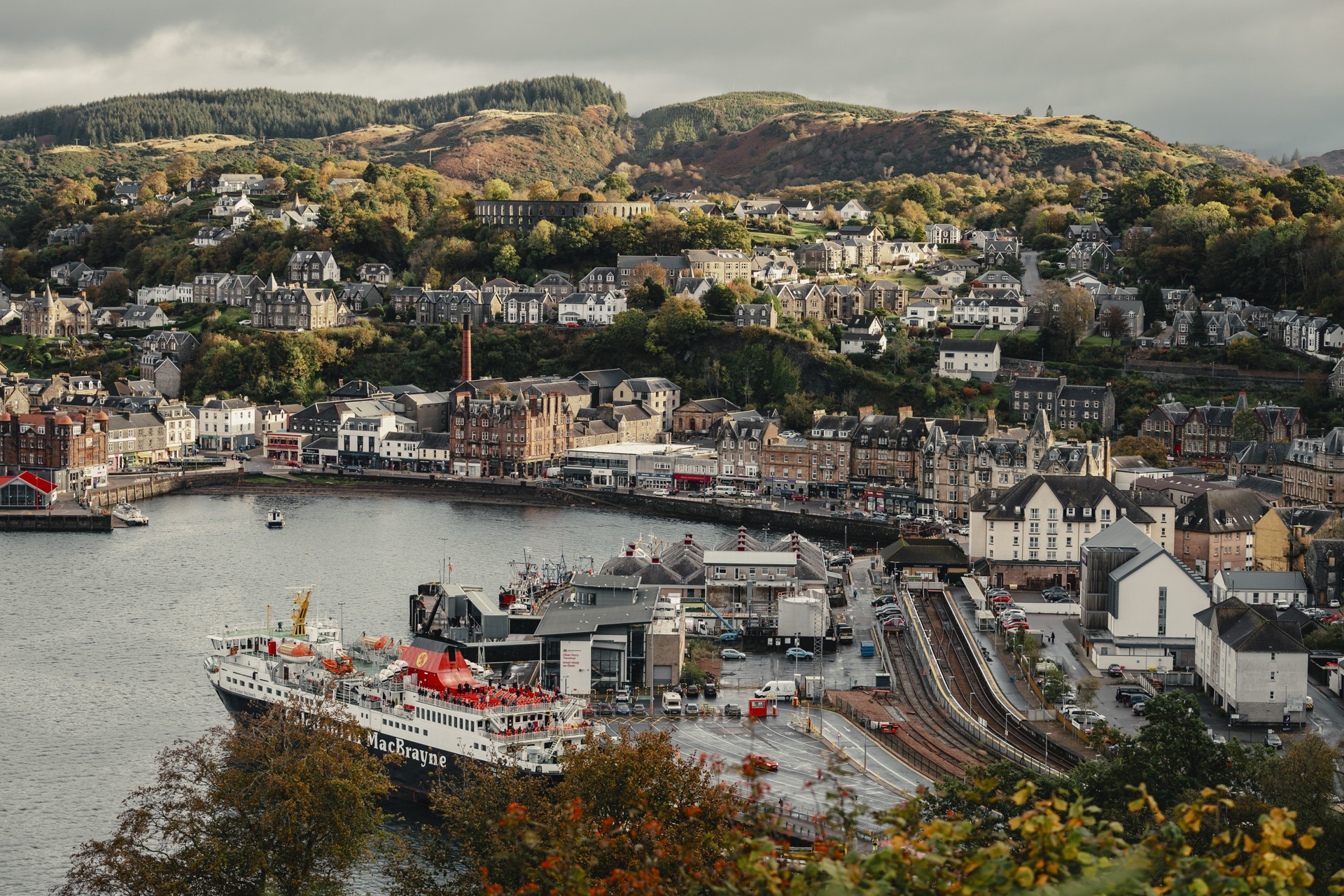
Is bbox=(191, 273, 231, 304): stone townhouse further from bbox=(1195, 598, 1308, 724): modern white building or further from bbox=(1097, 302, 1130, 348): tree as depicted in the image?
bbox=(1195, 598, 1308, 724): modern white building

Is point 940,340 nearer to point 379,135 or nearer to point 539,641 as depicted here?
point 539,641

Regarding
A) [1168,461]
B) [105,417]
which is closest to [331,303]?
[105,417]

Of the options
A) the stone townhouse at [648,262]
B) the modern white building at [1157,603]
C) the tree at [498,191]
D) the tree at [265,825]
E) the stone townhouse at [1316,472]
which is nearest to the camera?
the tree at [265,825]

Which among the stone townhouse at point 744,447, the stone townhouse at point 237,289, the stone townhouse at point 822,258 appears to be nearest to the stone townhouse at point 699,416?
the stone townhouse at point 744,447

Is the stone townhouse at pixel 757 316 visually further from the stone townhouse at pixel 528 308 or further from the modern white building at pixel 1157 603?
the modern white building at pixel 1157 603

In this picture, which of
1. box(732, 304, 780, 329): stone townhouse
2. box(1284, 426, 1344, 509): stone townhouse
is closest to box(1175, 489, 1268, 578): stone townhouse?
box(1284, 426, 1344, 509): stone townhouse

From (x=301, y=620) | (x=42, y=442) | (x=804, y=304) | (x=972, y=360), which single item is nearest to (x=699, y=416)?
(x=804, y=304)

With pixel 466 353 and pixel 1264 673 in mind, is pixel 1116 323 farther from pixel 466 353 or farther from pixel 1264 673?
pixel 1264 673
